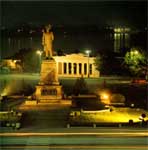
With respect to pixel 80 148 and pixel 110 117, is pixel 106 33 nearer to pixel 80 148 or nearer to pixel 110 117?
pixel 110 117

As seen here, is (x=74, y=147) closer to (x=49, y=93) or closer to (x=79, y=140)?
(x=79, y=140)

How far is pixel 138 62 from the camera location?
46.0 meters

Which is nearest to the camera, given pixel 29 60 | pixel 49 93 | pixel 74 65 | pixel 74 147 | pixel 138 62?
pixel 74 147

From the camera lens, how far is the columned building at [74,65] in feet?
184

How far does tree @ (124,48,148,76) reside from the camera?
4584 centimetres

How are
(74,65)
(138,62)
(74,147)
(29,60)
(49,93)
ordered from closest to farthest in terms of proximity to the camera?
(74,147) → (49,93) → (138,62) → (74,65) → (29,60)

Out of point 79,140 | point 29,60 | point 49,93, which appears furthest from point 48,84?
point 29,60

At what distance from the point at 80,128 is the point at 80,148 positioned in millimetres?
4438

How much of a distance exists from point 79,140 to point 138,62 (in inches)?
1308

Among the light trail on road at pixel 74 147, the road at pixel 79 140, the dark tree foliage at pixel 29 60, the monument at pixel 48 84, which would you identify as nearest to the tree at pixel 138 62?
the dark tree foliage at pixel 29 60

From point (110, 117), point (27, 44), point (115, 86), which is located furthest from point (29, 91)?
point (27, 44)

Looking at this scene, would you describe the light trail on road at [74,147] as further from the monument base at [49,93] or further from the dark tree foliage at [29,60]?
the dark tree foliage at [29,60]

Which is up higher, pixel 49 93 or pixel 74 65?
pixel 74 65

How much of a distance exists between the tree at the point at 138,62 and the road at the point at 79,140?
1188 inches
